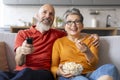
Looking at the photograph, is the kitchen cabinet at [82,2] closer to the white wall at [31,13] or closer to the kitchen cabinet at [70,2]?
the kitchen cabinet at [70,2]

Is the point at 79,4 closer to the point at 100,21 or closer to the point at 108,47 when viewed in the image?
the point at 100,21

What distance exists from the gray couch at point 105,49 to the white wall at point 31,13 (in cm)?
240

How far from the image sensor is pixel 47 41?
1.99 meters

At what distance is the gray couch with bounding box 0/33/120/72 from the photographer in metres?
2.07

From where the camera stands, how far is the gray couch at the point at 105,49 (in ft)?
6.79

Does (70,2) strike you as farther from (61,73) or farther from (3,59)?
(61,73)

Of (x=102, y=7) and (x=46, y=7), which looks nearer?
(x=46, y=7)

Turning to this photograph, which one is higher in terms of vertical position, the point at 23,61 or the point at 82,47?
the point at 82,47

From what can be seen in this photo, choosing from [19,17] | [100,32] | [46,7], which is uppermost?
[46,7]

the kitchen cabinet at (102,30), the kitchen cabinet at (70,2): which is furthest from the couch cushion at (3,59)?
the kitchen cabinet at (70,2)

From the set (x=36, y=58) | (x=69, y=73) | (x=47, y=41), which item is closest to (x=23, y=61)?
(x=36, y=58)

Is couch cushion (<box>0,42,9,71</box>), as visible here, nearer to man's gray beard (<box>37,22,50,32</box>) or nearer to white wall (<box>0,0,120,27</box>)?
man's gray beard (<box>37,22,50,32</box>)

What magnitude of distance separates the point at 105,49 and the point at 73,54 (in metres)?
0.36

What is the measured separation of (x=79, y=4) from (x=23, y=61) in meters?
2.74
